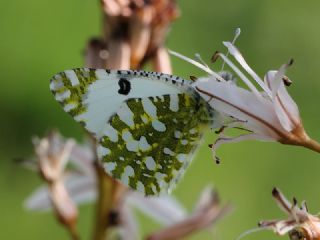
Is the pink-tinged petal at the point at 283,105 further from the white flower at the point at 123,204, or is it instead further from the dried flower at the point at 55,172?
the dried flower at the point at 55,172

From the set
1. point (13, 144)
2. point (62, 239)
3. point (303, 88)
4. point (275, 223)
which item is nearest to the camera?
point (275, 223)

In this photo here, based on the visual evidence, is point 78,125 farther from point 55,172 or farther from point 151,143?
point 151,143

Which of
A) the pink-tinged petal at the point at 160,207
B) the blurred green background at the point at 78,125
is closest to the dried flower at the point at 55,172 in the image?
the pink-tinged petal at the point at 160,207

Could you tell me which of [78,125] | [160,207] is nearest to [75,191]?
[160,207]

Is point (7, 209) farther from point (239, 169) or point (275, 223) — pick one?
point (275, 223)

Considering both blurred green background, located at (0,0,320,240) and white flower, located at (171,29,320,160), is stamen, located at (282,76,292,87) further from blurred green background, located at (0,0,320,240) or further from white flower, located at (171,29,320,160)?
blurred green background, located at (0,0,320,240)

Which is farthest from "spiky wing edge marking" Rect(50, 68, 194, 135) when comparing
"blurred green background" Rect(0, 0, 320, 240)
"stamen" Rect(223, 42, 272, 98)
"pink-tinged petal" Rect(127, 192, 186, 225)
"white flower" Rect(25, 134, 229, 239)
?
"blurred green background" Rect(0, 0, 320, 240)

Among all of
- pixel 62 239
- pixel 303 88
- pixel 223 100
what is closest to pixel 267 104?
pixel 223 100
